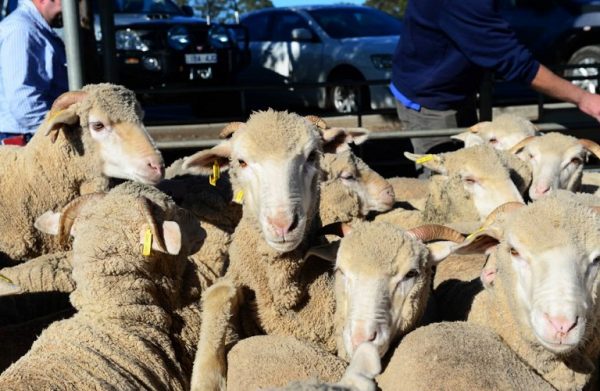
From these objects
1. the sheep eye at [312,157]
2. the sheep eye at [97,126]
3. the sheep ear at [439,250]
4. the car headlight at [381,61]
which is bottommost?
the car headlight at [381,61]

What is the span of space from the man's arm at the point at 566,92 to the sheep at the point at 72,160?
8.30 feet

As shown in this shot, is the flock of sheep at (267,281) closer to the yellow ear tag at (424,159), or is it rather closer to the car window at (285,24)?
the yellow ear tag at (424,159)

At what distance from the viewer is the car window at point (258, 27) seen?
14.9 meters

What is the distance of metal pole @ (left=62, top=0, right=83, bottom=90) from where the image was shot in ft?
18.5

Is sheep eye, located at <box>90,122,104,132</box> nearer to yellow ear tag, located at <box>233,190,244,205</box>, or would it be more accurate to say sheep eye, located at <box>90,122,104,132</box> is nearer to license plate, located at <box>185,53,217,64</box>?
yellow ear tag, located at <box>233,190,244,205</box>

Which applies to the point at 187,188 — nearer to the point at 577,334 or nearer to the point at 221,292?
the point at 221,292

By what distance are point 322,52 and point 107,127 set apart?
29.9ft

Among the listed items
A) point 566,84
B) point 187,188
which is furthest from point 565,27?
point 187,188

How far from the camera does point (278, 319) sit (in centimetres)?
402

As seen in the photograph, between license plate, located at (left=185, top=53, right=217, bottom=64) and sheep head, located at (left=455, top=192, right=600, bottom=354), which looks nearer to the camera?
sheep head, located at (left=455, top=192, right=600, bottom=354)

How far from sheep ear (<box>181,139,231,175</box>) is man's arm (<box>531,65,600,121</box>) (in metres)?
2.39

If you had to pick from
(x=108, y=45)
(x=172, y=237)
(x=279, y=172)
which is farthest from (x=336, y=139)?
(x=108, y=45)

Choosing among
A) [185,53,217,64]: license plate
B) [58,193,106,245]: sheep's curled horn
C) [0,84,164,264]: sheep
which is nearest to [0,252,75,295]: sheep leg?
[58,193,106,245]: sheep's curled horn

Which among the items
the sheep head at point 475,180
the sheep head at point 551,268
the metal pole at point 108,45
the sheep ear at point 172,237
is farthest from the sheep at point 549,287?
the metal pole at point 108,45
